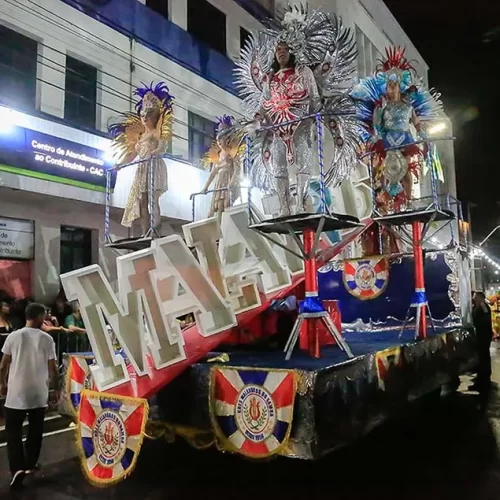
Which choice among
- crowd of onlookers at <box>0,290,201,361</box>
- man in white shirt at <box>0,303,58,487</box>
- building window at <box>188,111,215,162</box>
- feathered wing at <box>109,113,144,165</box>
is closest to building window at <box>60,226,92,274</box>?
crowd of onlookers at <box>0,290,201,361</box>


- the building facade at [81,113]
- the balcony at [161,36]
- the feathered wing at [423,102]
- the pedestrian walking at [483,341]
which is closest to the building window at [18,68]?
the building facade at [81,113]

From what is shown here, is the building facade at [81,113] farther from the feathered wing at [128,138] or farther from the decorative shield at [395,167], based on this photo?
the feathered wing at [128,138]

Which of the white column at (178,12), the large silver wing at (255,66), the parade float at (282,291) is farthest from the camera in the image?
the white column at (178,12)

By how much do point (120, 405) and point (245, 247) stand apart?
7.11 feet

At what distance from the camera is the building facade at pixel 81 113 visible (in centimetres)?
1038

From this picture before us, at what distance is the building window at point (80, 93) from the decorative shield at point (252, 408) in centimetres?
901

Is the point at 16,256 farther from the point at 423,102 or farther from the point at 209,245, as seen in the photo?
the point at 423,102

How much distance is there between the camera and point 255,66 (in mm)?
5973

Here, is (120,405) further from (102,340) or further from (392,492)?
(392,492)

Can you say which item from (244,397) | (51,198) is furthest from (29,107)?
(244,397)

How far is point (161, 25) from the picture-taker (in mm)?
14055

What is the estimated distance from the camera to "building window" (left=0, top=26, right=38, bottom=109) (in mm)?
10570

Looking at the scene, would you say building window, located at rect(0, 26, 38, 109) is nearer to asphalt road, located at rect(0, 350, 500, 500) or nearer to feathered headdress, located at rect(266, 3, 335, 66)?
feathered headdress, located at rect(266, 3, 335, 66)

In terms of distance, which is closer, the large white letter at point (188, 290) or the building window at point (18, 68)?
the large white letter at point (188, 290)
